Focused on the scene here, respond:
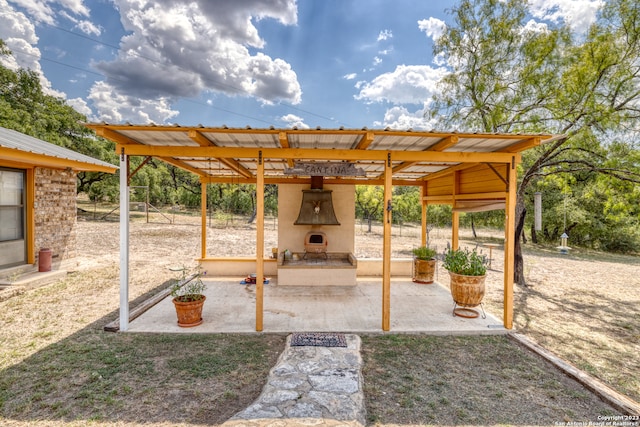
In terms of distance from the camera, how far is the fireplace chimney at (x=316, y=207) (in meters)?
7.29

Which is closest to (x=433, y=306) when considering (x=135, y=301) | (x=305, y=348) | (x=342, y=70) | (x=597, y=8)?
(x=305, y=348)

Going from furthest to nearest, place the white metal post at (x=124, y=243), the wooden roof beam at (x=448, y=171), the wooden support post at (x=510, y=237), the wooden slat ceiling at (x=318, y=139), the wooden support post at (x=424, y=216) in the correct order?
the wooden support post at (x=424, y=216) < the wooden roof beam at (x=448, y=171) < the wooden support post at (x=510, y=237) < the white metal post at (x=124, y=243) < the wooden slat ceiling at (x=318, y=139)

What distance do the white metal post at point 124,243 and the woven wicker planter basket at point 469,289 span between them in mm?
5109

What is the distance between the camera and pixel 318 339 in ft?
13.0

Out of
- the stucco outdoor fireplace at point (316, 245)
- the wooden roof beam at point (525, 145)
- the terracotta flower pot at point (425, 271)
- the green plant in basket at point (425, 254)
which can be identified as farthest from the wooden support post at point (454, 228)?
the wooden roof beam at point (525, 145)

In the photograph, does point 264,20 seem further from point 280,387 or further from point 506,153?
point 280,387

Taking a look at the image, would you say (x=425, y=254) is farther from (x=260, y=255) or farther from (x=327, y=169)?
(x=260, y=255)

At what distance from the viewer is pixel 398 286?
687cm

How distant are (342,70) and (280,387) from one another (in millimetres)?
26046

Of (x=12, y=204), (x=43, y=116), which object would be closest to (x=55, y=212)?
(x=12, y=204)

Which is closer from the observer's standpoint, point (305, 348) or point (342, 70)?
point (305, 348)

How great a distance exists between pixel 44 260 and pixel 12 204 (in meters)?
1.34

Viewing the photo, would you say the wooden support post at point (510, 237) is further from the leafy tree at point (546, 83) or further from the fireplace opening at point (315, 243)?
the fireplace opening at point (315, 243)

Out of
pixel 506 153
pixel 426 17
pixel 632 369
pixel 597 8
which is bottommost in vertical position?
pixel 632 369
